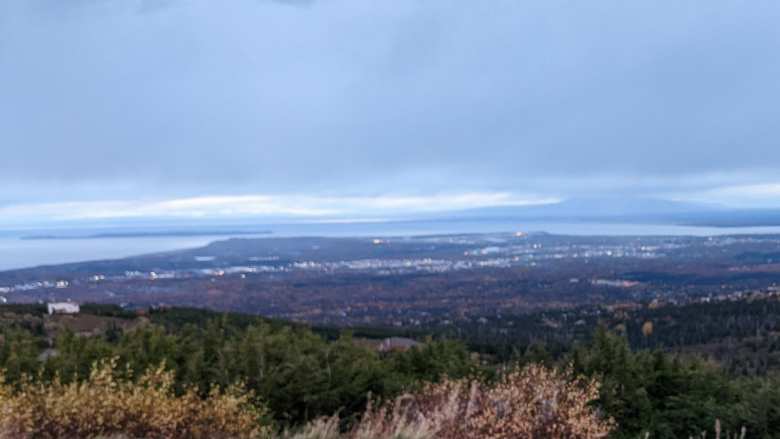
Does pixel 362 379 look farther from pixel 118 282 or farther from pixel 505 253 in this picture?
pixel 505 253

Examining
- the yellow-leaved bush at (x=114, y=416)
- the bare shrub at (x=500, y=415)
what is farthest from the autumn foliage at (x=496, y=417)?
the yellow-leaved bush at (x=114, y=416)

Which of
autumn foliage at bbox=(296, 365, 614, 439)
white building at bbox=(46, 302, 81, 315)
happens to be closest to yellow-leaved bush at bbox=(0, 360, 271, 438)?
autumn foliage at bbox=(296, 365, 614, 439)

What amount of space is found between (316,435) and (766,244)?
108m

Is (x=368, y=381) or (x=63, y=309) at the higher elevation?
(x=368, y=381)

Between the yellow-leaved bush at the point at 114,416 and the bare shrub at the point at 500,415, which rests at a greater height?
the yellow-leaved bush at the point at 114,416

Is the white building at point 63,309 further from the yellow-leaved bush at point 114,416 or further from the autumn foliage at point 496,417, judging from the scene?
the autumn foliage at point 496,417

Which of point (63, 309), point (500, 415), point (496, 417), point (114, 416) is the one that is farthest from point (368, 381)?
point (63, 309)

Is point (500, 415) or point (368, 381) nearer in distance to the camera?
point (500, 415)

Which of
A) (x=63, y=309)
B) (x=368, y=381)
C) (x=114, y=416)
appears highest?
(x=114, y=416)

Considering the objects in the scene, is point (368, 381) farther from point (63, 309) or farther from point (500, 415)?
point (63, 309)

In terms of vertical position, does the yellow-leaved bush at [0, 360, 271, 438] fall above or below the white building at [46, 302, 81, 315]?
above

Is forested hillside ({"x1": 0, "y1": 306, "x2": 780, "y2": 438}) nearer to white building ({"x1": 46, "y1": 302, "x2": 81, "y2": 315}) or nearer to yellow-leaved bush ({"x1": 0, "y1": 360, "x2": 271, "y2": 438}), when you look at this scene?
yellow-leaved bush ({"x1": 0, "y1": 360, "x2": 271, "y2": 438})

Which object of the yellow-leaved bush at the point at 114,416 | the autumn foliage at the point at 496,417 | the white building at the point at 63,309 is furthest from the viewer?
the white building at the point at 63,309

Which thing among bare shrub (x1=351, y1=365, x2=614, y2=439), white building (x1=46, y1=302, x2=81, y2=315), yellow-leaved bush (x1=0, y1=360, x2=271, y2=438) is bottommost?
white building (x1=46, y1=302, x2=81, y2=315)
